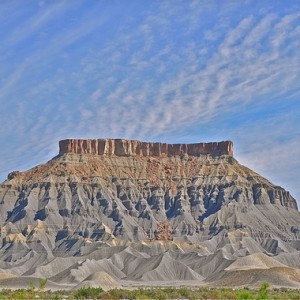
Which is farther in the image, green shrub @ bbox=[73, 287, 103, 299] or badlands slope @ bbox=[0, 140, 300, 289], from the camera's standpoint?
badlands slope @ bbox=[0, 140, 300, 289]

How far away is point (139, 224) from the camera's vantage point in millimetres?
183500

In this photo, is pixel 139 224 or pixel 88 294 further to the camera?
pixel 139 224

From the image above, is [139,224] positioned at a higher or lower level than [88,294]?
higher

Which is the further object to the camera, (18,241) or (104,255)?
(18,241)

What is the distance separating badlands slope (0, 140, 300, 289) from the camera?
142 meters

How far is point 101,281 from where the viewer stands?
106 metres

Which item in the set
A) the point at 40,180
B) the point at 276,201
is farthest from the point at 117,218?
the point at 276,201

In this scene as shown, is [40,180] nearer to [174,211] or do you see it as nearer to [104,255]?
[174,211]

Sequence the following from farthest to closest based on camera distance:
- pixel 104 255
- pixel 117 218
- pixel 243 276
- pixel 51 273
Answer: pixel 117 218 < pixel 104 255 < pixel 51 273 < pixel 243 276

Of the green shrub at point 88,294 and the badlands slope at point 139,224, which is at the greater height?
the badlands slope at point 139,224

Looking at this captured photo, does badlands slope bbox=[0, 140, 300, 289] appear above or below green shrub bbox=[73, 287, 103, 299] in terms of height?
above

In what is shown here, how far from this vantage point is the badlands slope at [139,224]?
142375 millimetres

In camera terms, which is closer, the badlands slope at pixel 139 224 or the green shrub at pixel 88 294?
the green shrub at pixel 88 294

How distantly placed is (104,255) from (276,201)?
52.8 metres
